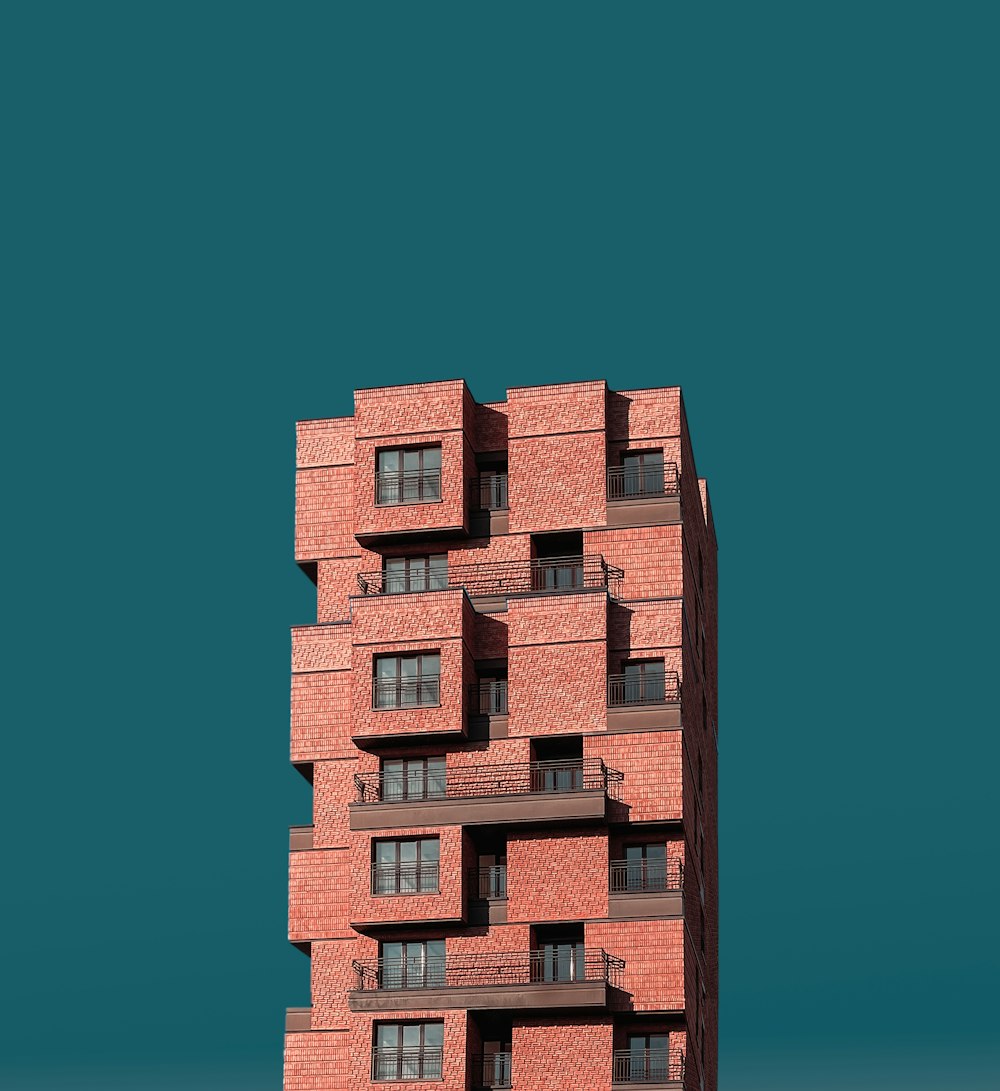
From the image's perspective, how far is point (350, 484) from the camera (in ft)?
271

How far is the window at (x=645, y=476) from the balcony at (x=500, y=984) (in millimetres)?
15848

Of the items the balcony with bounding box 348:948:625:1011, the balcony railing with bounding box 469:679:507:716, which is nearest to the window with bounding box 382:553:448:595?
the balcony railing with bounding box 469:679:507:716

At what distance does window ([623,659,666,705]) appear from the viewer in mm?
77000

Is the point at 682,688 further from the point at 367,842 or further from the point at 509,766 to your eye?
the point at 367,842

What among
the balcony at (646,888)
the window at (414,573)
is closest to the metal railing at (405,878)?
the balcony at (646,888)

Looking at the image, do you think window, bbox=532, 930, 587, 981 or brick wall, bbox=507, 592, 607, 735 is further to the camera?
brick wall, bbox=507, 592, 607, 735

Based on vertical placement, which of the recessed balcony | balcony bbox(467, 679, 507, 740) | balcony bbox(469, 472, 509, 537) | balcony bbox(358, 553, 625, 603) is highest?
balcony bbox(469, 472, 509, 537)

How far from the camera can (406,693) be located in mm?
77438

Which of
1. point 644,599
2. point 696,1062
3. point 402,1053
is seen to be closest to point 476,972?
point 402,1053

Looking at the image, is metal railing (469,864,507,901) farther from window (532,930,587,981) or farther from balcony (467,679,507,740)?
balcony (467,679,507,740)

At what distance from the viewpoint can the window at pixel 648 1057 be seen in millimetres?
73812

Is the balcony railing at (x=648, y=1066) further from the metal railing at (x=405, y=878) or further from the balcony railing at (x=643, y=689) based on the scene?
the balcony railing at (x=643, y=689)

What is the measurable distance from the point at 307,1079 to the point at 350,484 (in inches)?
808

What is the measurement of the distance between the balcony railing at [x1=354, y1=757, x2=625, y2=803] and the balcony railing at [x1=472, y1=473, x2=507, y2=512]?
9423 mm
